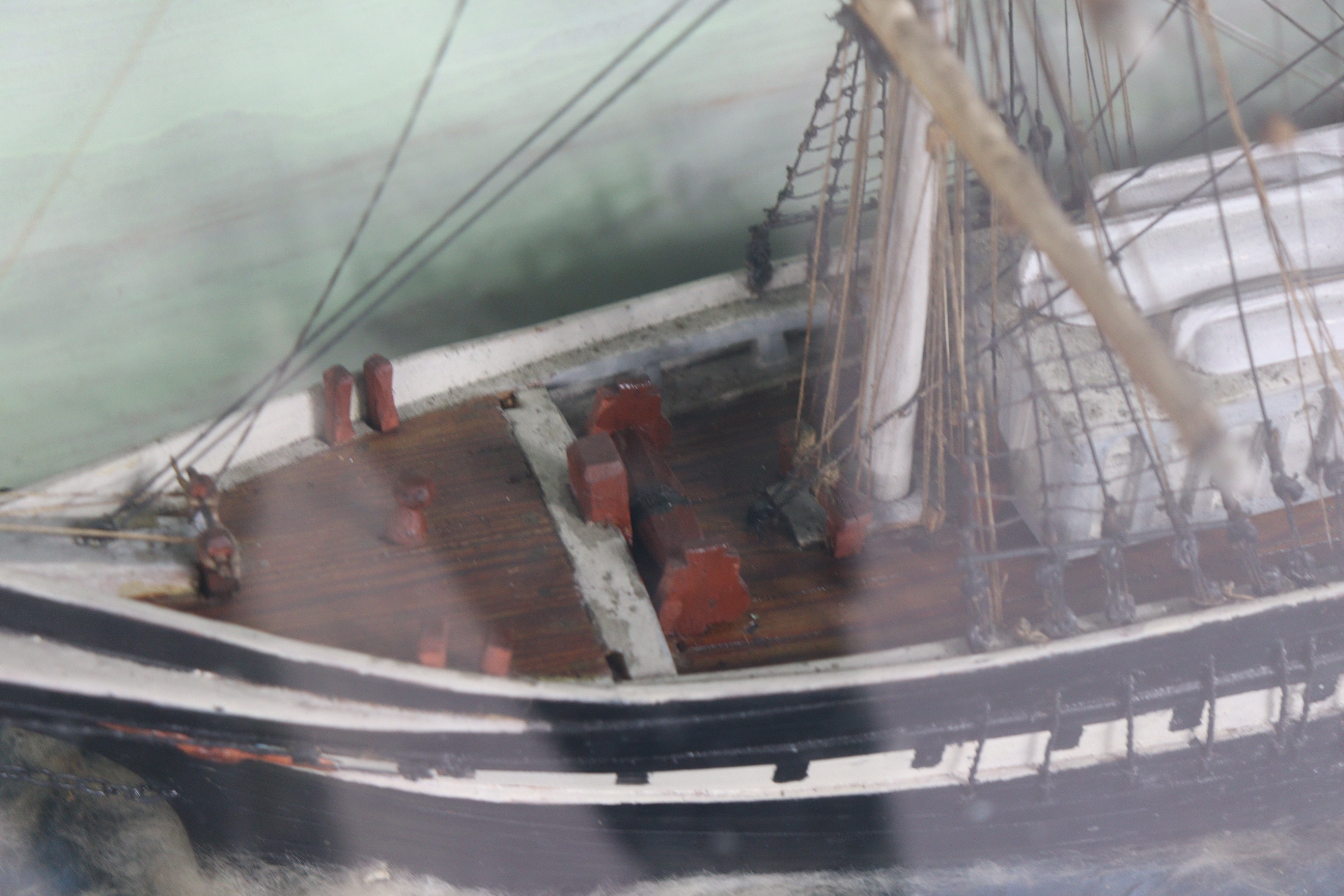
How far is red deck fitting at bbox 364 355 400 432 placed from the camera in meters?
2.75

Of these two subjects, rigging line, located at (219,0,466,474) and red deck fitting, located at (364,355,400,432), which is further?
red deck fitting, located at (364,355,400,432)

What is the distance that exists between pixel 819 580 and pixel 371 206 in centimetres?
126

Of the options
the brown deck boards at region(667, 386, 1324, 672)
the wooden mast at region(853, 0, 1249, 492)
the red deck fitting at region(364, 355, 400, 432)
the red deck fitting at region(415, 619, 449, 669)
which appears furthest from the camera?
the red deck fitting at region(364, 355, 400, 432)

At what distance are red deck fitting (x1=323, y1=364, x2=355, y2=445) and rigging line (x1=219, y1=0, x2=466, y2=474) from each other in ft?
0.33

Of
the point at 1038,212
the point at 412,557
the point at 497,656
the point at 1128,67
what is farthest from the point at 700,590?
the point at 1128,67

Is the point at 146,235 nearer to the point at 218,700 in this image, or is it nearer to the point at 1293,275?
the point at 218,700

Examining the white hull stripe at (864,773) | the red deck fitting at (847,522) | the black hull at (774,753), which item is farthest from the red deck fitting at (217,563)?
the red deck fitting at (847,522)

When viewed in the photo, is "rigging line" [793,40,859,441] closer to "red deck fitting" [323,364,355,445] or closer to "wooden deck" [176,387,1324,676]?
"wooden deck" [176,387,1324,676]

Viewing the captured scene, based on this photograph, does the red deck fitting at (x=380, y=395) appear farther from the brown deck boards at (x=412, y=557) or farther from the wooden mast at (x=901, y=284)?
the wooden mast at (x=901, y=284)

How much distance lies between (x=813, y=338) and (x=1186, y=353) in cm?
97

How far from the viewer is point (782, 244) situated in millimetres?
4043

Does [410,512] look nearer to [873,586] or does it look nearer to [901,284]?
[873,586]

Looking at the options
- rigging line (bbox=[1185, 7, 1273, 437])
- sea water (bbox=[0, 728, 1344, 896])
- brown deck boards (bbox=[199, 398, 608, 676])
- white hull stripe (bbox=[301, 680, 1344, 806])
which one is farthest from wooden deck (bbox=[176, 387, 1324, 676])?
sea water (bbox=[0, 728, 1344, 896])

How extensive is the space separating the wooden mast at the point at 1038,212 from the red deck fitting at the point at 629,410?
962 millimetres
